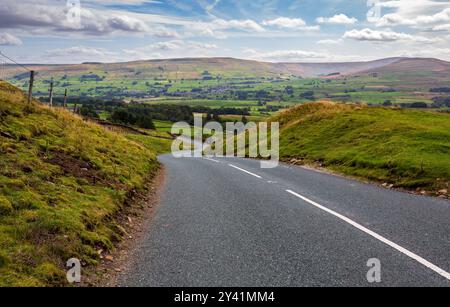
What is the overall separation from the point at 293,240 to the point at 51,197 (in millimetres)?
6054

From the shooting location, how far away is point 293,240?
8609mm

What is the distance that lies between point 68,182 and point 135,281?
6.70 meters

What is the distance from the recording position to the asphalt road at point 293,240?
661cm

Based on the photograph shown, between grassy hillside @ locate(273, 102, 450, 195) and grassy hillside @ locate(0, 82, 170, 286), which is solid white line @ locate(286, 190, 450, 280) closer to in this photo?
grassy hillside @ locate(0, 82, 170, 286)

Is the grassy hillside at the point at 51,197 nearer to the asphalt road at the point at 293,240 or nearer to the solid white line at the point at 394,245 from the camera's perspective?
the asphalt road at the point at 293,240

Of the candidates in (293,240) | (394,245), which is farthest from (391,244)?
(293,240)

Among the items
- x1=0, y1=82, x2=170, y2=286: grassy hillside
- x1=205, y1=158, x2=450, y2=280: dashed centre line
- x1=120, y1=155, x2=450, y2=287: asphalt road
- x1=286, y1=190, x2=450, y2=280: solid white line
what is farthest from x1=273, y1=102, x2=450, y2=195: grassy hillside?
x1=0, y1=82, x2=170, y2=286: grassy hillside

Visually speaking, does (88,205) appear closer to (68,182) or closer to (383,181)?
(68,182)

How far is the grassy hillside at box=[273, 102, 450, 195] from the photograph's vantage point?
18109mm

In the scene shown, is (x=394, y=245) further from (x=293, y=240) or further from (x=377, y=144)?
(x=377, y=144)

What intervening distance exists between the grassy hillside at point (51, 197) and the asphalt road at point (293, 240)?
123 centimetres

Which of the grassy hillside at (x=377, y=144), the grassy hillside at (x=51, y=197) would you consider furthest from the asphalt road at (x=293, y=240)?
the grassy hillside at (x=377, y=144)

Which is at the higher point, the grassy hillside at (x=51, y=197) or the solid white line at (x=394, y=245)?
the grassy hillside at (x=51, y=197)
